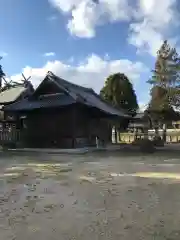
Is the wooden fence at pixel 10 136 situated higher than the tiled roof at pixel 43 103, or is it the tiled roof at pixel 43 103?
the tiled roof at pixel 43 103

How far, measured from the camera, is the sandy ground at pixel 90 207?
4.48m

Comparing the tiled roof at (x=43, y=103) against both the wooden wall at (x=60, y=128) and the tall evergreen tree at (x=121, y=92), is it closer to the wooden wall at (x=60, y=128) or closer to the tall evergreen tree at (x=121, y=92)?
the wooden wall at (x=60, y=128)

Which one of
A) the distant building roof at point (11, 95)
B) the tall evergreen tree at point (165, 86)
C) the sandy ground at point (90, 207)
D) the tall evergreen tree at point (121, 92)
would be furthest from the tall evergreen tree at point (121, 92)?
the sandy ground at point (90, 207)

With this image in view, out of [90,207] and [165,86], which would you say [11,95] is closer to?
[165,86]

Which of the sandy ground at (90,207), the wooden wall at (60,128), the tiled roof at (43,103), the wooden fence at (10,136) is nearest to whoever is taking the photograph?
the sandy ground at (90,207)

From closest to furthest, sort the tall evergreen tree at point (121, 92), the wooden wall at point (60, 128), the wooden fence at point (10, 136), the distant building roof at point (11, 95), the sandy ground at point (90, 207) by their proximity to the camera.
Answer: the sandy ground at point (90, 207) → the wooden wall at point (60, 128) → the wooden fence at point (10, 136) → the distant building roof at point (11, 95) → the tall evergreen tree at point (121, 92)

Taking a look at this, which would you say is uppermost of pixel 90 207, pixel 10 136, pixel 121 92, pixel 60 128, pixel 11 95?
pixel 121 92

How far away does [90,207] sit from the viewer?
19.4 feet

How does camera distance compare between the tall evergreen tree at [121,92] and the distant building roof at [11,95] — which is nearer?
the distant building roof at [11,95]

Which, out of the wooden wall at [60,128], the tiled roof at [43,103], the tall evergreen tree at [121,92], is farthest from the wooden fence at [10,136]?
the tall evergreen tree at [121,92]

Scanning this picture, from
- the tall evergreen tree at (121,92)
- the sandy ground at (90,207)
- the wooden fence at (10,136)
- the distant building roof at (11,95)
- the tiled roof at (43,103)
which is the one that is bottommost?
the sandy ground at (90,207)

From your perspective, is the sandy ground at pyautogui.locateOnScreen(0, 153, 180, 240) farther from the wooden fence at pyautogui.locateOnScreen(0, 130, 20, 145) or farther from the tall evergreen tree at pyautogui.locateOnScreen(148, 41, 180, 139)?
the tall evergreen tree at pyautogui.locateOnScreen(148, 41, 180, 139)

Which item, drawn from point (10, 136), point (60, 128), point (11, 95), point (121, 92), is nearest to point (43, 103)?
point (60, 128)

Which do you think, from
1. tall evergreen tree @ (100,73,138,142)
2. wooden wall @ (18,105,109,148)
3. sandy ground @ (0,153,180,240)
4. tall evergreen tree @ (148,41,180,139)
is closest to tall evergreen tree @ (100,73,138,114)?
tall evergreen tree @ (100,73,138,142)
